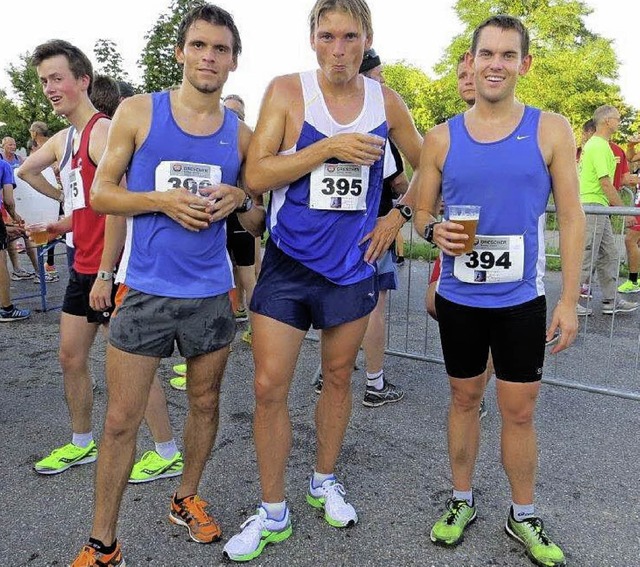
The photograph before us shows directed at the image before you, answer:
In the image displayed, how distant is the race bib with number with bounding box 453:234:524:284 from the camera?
227 cm

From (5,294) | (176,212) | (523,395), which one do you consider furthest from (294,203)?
(5,294)

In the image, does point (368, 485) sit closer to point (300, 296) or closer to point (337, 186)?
point (300, 296)

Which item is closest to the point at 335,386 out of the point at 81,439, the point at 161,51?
the point at 81,439

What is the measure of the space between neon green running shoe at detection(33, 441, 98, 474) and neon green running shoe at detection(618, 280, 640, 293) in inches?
259

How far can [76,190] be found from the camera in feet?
9.49

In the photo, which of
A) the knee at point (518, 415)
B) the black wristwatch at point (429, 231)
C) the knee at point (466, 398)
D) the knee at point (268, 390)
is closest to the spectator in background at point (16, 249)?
the knee at point (268, 390)

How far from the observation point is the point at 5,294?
6188 mm

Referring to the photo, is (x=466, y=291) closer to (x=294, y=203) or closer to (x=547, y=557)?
(x=294, y=203)

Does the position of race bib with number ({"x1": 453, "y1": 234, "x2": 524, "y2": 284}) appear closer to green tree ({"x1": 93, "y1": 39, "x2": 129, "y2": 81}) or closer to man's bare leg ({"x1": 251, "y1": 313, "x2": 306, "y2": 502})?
man's bare leg ({"x1": 251, "y1": 313, "x2": 306, "y2": 502})

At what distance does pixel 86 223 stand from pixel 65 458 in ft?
4.09

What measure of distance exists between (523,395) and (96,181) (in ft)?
6.05

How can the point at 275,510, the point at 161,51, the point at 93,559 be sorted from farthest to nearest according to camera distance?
1. the point at 161,51
2. the point at 275,510
3. the point at 93,559

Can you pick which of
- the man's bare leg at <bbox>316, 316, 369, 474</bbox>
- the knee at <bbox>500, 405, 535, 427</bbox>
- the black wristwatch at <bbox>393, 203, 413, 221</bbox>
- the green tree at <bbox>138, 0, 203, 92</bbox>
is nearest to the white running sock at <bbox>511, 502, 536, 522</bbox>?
the knee at <bbox>500, 405, 535, 427</bbox>

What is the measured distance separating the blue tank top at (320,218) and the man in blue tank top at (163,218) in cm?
20
